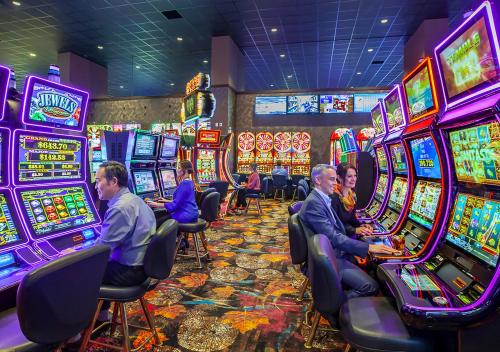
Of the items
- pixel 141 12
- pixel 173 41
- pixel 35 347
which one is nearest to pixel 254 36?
pixel 173 41

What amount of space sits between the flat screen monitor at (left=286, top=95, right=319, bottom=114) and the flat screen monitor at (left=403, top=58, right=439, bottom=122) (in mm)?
A: 6808

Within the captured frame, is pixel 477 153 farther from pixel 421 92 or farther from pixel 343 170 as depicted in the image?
pixel 343 170

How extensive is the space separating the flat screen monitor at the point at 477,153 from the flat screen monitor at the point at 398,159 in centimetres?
117

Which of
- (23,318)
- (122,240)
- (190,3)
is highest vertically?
(190,3)

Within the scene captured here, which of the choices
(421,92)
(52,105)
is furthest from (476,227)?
(52,105)

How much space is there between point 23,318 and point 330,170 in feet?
6.38

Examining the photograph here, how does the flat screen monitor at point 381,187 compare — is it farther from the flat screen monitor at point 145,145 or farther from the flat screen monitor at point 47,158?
the flat screen monitor at point 47,158

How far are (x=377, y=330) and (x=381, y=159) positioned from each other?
108 inches

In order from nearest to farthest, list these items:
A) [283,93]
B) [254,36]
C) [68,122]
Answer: [68,122], [254,36], [283,93]

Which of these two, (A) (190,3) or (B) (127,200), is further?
(A) (190,3)

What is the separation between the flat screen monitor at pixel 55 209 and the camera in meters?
1.96

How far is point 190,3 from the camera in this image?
630 cm

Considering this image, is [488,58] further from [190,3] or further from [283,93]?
[283,93]

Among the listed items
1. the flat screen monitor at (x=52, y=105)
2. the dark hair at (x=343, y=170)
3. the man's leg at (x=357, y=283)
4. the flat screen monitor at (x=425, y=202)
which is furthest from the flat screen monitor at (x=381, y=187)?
the flat screen monitor at (x=52, y=105)
